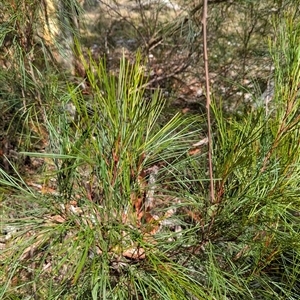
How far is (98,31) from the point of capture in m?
3.43

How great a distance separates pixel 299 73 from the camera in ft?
2.52

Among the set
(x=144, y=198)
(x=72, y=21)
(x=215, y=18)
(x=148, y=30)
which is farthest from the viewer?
(x=148, y=30)

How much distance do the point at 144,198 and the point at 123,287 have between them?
0.68 ft

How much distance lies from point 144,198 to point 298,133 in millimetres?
361

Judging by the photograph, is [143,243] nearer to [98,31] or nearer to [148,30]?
[148,30]

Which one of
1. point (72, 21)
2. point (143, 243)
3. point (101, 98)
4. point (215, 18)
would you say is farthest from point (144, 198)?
point (215, 18)

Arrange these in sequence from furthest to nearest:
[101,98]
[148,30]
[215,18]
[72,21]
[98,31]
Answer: [98,31], [148,30], [215,18], [72,21], [101,98]

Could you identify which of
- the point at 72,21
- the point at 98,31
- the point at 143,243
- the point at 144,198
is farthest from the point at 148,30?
the point at 143,243

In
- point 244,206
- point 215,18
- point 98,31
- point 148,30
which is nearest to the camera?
point 244,206

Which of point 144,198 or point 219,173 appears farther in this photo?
point 144,198

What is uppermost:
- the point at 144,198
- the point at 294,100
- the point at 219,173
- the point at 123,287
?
the point at 294,100

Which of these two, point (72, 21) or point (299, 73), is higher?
point (299, 73)

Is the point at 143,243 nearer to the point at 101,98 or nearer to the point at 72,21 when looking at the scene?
the point at 101,98

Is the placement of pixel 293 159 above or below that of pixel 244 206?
above
